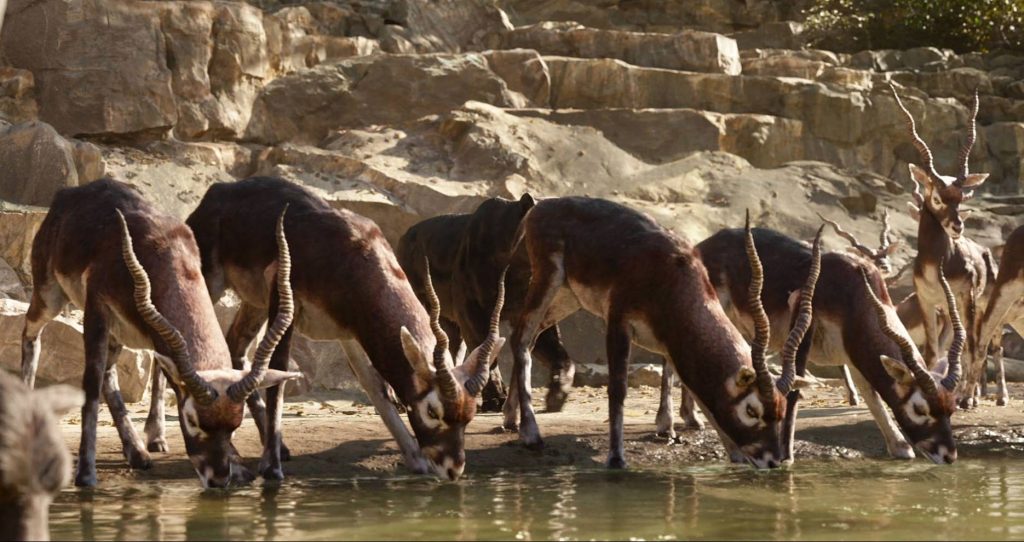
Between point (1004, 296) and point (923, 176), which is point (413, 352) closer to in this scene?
point (1004, 296)

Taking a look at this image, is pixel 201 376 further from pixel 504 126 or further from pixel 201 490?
pixel 504 126

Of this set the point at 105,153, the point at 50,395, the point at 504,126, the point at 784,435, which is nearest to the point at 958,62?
the point at 504,126

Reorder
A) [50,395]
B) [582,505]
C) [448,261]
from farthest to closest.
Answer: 1. [448,261]
2. [582,505]
3. [50,395]

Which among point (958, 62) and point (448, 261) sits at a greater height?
point (958, 62)

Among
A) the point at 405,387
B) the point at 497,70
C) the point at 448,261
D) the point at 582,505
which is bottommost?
the point at 582,505

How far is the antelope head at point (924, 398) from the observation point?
11328 mm

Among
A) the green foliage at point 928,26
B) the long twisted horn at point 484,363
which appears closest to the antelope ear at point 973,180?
the long twisted horn at point 484,363

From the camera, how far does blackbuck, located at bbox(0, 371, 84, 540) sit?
498 centimetres

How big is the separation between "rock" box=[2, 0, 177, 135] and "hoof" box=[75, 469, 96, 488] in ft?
37.6

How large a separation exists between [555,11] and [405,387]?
28043 mm

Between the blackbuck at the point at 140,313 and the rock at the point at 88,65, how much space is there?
31.5 ft

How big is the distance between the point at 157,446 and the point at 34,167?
784 cm

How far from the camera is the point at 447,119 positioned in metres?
22.3

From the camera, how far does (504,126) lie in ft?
73.7
